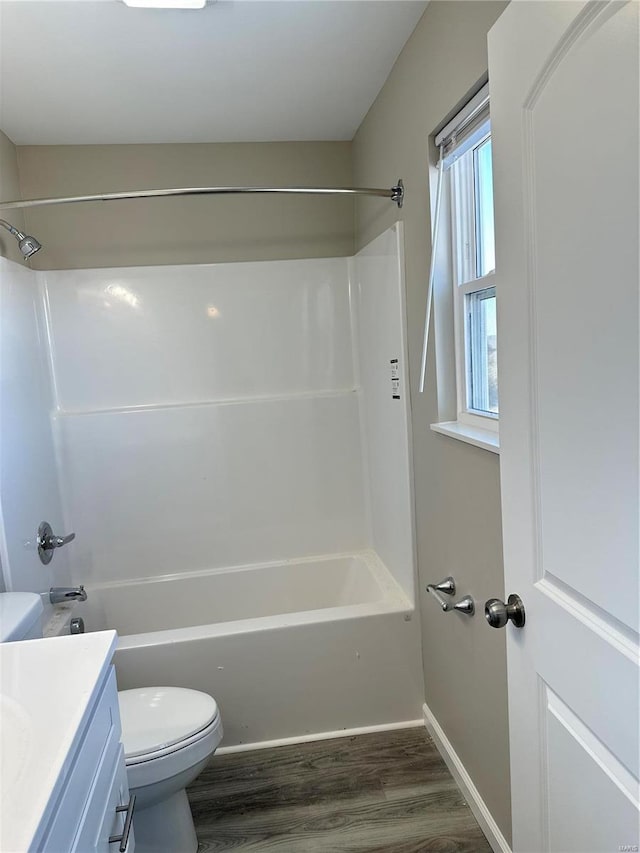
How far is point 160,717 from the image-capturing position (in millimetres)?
1718

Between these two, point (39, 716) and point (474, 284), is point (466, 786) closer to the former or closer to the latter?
point (39, 716)

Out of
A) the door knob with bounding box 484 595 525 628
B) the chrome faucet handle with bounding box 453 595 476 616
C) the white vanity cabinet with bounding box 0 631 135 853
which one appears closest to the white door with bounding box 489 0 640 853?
the door knob with bounding box 484 595 525 628

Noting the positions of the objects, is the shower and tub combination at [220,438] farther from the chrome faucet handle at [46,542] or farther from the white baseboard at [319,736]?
A: the white baseboard at [319,736]

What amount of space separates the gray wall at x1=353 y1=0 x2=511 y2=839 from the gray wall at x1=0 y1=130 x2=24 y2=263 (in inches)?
Result: 59.6

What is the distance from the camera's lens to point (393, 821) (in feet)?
5.99

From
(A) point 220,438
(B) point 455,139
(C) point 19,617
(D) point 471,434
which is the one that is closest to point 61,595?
(C) point 19,617

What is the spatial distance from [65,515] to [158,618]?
0.66 metres

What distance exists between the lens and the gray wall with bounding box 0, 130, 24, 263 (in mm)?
2391


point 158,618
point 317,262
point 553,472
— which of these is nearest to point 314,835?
point 158,618

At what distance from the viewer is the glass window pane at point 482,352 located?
1.69 metres

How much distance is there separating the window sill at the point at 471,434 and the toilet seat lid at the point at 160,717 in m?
1.08

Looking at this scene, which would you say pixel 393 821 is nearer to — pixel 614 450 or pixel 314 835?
pixel 314 835

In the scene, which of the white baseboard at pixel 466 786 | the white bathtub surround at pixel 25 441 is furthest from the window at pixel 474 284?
the white bathtub surround at pixel 25 441

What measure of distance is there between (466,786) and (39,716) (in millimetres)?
1452
